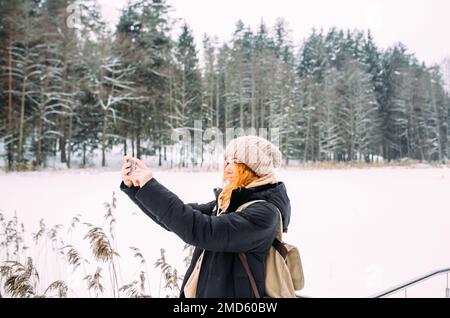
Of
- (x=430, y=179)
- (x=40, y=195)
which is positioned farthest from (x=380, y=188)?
(x=40, y=195)

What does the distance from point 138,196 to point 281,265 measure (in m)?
0.30

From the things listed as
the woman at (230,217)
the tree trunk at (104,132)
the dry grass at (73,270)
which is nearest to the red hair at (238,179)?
the woman at (230,217)

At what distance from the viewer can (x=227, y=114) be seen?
25.8ft

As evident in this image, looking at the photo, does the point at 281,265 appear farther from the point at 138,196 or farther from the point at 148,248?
the point at 148,248

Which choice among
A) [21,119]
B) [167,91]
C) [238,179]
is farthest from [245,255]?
[167,91]

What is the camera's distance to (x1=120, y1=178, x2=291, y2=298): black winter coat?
21.1 inches

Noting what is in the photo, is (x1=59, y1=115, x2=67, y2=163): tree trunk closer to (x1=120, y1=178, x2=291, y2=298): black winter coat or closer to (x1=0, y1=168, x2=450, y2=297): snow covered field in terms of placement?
(x1=0, y1=168, x2=450, y2=297): snow covered field

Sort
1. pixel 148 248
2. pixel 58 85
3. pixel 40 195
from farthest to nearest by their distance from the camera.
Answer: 1. pixel 58 85
2. pixel 40 195
3. pixel 148 248

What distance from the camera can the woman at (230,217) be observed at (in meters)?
0.54

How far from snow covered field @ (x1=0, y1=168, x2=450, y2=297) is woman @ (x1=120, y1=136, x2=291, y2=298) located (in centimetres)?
197

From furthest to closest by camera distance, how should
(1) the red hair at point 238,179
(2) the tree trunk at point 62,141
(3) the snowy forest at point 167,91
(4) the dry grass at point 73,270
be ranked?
(2) the tree trunk at point 62,141
(3) the snowy forest at point 167,91
(4) the dry grass at point 73,270
(1) the red hair at point 238,179

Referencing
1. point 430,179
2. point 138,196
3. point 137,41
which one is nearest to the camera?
point 138,196

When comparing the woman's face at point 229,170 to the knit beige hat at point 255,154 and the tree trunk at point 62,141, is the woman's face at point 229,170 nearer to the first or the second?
the knit beige hat at point 255,154

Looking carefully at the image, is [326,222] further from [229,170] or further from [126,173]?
[126,173]
